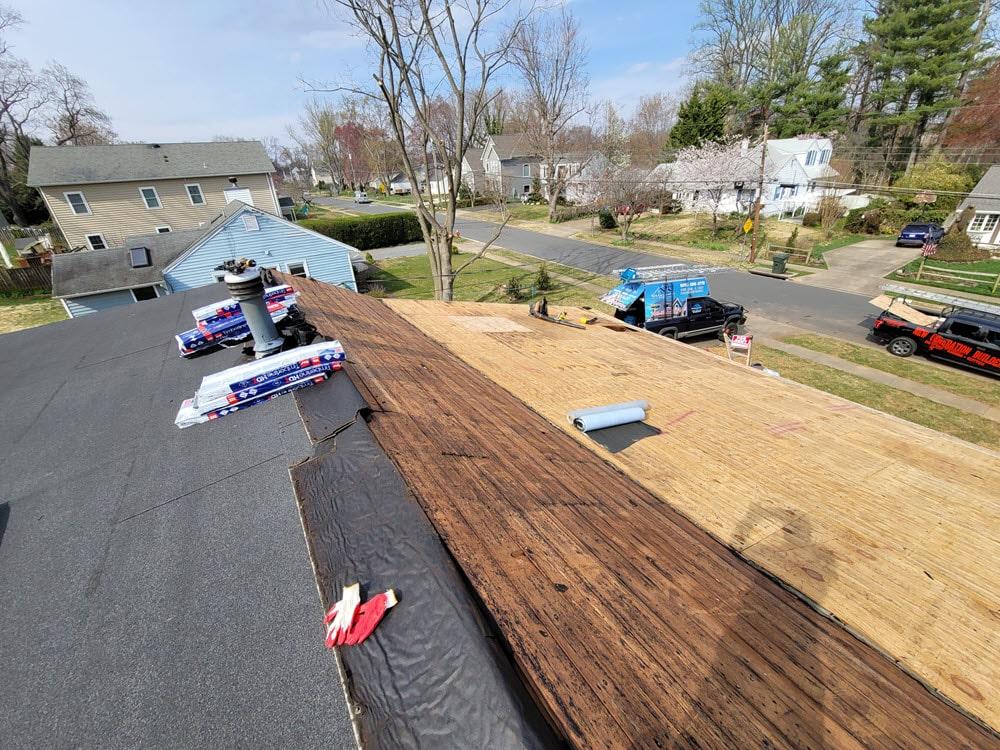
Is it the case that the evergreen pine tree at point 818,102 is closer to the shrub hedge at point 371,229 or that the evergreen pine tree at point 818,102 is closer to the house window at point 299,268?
the shrub hedge at point 371,229

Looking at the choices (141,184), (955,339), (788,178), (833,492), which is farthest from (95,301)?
(788,178)

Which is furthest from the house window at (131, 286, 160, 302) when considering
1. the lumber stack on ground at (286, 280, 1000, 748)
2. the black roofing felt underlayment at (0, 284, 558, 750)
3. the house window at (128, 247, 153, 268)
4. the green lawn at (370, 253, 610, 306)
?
the lumber stack on ground at (286, 280, 1000, 748)

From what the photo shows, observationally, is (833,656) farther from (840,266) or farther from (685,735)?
(840,266)

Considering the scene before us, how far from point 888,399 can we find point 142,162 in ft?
157

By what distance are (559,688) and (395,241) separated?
41.0 meters

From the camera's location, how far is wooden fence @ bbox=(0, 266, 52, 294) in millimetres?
24781

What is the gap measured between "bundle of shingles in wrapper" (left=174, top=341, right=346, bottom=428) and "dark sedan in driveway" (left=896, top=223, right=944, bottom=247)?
137 ft

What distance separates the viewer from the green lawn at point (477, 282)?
78.4ft

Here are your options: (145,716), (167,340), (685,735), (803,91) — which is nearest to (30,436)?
(167,340)

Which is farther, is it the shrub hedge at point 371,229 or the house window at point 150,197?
the shrub hedge at point 371,229

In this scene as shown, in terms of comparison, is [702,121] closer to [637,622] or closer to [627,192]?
[627,192]

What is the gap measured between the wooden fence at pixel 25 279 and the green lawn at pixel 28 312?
60 cm

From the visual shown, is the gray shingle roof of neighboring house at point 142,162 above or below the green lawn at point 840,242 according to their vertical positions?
above

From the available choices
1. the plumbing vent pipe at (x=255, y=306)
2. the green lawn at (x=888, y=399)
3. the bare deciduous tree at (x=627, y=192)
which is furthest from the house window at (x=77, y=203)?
the green lawn at (x=888, y=399)
